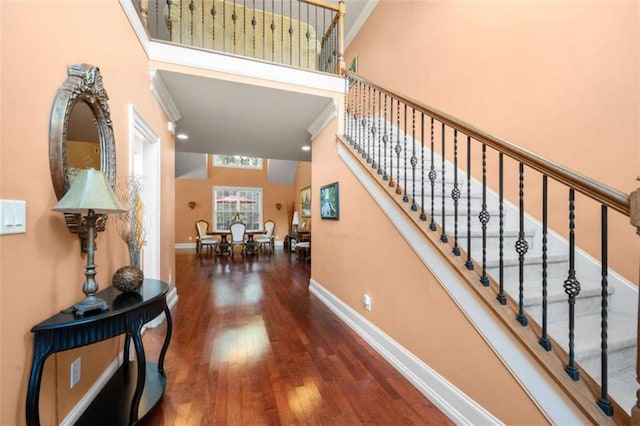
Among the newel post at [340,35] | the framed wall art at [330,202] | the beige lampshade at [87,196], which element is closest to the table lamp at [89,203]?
the beige lampshade at [87,196]

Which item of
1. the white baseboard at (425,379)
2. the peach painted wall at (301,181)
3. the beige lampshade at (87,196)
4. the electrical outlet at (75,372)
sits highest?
the peach painted wall at (301,181)

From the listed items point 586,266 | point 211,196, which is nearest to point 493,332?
point 586,266

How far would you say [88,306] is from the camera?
1262 mm

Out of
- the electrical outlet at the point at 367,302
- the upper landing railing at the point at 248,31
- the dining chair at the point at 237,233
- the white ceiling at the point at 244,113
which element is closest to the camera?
the electrical outlet at the point at 367,302

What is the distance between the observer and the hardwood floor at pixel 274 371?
5.24 ft

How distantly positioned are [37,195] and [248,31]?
3.60m

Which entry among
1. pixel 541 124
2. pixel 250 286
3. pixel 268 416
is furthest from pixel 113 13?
pixel 250 286

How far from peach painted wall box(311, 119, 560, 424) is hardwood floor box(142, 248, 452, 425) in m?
0.31

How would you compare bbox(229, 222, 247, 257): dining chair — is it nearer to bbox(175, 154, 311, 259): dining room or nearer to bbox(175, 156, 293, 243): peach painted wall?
bbox(175, 154, 311, 259): dining room

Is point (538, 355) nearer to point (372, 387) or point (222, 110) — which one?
point (372, 387)

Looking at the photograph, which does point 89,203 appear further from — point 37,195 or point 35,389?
point 35,389

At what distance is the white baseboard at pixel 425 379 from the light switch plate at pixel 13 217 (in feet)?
7.55

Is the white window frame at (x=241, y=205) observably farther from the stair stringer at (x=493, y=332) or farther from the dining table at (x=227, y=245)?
the stair stringer at (x=493, y=332)

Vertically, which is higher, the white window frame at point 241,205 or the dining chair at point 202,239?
the white window frame at point 241,205
